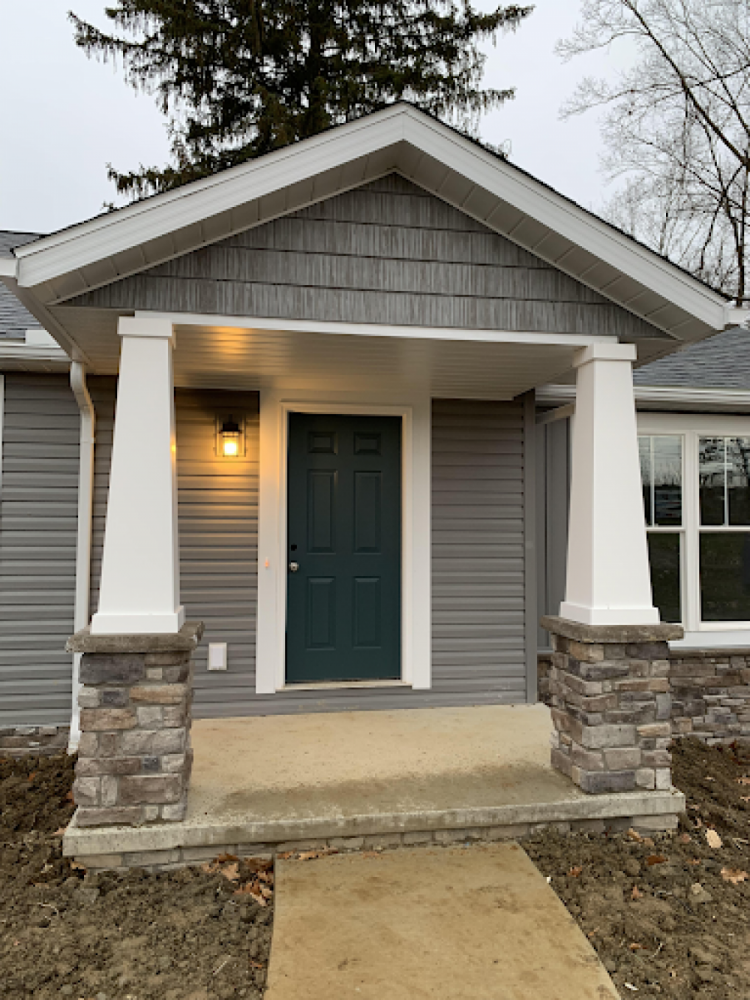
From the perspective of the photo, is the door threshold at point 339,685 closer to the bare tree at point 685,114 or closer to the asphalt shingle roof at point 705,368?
the asphalt shingle roof at point 705,368

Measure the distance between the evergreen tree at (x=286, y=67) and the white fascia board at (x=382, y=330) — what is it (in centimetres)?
662

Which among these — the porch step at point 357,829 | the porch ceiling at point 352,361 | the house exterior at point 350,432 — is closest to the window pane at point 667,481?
the house exterior at point 350,432

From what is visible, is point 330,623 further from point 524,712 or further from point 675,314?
point 675,314

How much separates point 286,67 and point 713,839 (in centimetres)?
997

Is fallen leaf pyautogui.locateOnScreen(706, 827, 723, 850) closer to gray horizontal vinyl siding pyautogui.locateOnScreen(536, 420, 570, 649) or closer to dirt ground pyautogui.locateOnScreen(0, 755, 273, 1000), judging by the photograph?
gray horizontal vinyl siding pyautogui.locateOnScreen(536, 420, 570, 649)

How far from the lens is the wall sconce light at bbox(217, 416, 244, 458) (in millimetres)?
4660

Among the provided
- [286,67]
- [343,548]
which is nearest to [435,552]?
[343,548]

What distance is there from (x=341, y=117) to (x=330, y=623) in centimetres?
730

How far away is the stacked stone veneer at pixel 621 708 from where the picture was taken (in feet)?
11.0

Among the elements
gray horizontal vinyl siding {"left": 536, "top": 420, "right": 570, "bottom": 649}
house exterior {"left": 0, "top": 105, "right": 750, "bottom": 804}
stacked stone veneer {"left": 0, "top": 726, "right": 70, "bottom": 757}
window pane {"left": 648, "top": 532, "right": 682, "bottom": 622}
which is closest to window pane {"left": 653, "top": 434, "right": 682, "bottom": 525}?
house exterior {"left": 0, "top": 105, "right": 750, "bottom": 804}

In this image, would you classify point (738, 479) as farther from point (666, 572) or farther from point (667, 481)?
point (666, 572)

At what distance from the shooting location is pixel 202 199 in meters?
3.09

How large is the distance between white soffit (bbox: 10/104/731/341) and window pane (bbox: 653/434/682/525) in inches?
82.1

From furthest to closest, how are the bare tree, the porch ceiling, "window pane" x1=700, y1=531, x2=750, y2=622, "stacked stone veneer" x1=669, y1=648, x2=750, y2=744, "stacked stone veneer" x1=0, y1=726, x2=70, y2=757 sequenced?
the bare tree, "window pane" x1=700, y1=531, x2=750, y2=622, "stacked stone veneer" x1=669, y1=648, x2=750, y2=744, "stacked stone veneer" x1=0, y1=726, x2=70, y2=757, the porch ceiling
